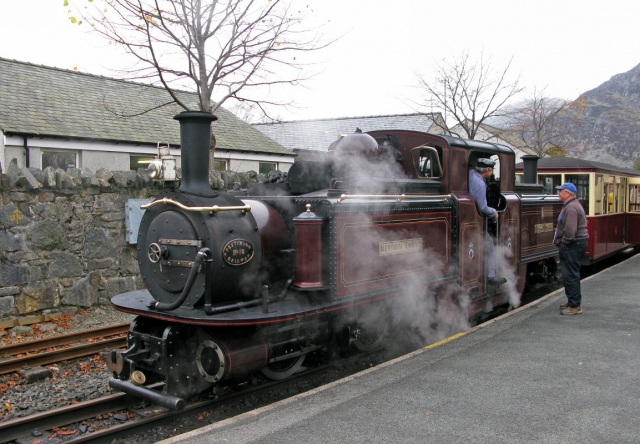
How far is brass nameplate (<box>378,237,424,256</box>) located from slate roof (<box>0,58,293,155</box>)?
692cm

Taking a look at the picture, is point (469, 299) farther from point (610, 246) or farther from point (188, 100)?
point (188, 100)

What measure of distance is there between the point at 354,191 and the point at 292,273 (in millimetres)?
981

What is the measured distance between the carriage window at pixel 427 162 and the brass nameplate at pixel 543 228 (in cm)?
290

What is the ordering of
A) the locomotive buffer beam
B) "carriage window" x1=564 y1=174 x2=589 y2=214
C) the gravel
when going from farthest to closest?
"carriage window" x1=564 y1=174 x2=589 y2=214
the gravel
the locomotive buffer beam

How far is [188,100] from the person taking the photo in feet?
57.5

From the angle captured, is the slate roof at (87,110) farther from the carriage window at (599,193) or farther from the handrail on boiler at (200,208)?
the carriage window at (599,193)

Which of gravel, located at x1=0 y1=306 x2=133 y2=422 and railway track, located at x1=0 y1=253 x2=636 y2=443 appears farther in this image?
gravel, located at x1=0 y1=306 x2=133 y2=422

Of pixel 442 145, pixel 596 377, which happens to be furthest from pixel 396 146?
pixel 596 377

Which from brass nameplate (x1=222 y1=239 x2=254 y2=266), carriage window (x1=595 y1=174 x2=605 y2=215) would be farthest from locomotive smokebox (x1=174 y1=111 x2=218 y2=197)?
carriage window (x1=595 y1=174 x2=605 y2=215)

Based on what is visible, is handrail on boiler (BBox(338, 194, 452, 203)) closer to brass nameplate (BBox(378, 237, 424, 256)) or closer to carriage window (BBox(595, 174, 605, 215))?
brass nameplate (BBox(378, 237, 424, 256))

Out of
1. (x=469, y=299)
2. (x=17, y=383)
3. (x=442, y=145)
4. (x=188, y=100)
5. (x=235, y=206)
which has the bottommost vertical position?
(x=17, y=383)

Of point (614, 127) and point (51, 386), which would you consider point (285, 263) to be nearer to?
point (51, 386)

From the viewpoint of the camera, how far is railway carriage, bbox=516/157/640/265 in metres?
12.4

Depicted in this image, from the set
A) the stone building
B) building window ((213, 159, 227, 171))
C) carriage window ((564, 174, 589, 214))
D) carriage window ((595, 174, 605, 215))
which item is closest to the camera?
the stone building
